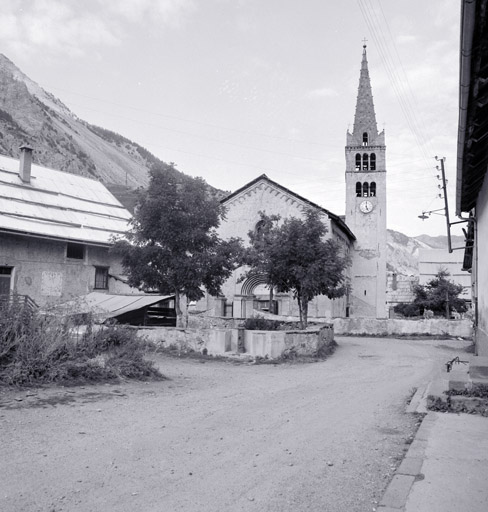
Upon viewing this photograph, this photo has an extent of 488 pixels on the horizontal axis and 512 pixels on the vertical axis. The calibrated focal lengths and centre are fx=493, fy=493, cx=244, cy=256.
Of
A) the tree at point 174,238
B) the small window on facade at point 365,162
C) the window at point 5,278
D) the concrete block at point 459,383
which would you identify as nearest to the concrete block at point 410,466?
the concrete block at point 459,383

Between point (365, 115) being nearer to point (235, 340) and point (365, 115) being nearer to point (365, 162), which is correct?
point (365, 162)

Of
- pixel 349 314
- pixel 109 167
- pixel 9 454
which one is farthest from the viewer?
pixel 109 167

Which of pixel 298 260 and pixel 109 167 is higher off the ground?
pixel 109 167

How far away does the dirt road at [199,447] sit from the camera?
14.5ft

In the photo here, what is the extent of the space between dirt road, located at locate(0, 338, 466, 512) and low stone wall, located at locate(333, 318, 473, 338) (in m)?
20.9

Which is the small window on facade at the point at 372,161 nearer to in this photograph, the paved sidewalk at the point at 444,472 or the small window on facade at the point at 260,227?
the small window on facade at the point at 260,227

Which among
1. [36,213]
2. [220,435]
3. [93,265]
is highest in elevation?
[36,213]

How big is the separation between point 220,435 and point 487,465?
3.28m

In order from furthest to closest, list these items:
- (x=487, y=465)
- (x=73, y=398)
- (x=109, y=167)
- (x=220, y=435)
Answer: (x=109, y=167)
(x=73, y=398)
(x=220, y=435)
(x=487, y=465)

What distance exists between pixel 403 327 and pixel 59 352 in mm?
25519

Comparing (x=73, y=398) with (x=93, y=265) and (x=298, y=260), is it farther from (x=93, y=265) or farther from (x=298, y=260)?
(x=93, y=265)

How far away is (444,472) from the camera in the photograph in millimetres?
4824

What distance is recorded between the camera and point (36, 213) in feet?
85.6

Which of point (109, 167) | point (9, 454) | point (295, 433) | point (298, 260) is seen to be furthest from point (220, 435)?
point (109, 167)
